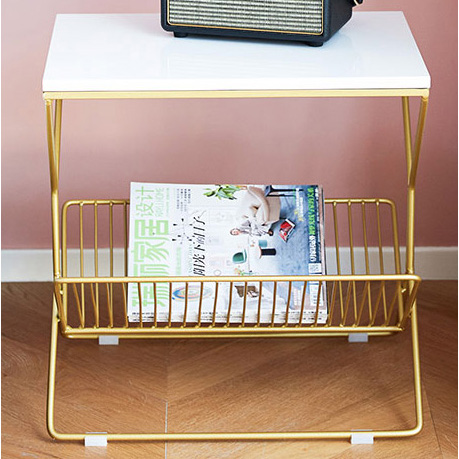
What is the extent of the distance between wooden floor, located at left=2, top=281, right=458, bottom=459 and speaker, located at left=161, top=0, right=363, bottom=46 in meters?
0.72

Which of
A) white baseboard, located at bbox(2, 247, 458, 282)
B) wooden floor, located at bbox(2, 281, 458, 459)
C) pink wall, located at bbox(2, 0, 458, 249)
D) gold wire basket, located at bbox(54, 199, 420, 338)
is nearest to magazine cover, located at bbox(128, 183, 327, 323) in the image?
gold wire basket, located at bbox(54, 199, 420, 338)

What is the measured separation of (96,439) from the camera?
1.65 m

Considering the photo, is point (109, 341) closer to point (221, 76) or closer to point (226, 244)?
point (226, 244)

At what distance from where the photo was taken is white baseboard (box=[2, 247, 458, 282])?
7.09 feet

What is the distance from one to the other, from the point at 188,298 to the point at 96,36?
0.49m

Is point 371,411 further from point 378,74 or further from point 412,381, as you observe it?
point 378,74

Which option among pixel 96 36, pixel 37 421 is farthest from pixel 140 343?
pixel 96 36

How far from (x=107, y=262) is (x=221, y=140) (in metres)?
0.42

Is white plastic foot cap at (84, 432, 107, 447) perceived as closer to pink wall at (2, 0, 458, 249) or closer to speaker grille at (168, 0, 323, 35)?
pink wall at (2, 0, 458, 249)

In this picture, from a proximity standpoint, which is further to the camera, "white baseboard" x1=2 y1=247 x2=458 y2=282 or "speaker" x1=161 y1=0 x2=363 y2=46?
"white baseboard" x1=2 y1=247 x2=458 y2=282

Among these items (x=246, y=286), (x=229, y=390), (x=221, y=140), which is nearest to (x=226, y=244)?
(x=246, y=286)

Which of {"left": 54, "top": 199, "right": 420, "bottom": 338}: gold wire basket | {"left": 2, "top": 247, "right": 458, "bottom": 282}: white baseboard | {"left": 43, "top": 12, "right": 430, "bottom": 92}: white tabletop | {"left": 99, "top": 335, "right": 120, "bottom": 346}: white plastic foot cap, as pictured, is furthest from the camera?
{"left": 2, "top": 247, "right": 458, "bottom": 282}: white baseboard

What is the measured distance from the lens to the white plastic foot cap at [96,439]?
1645 mm

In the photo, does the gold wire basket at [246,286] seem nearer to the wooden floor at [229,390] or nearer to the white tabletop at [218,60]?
the wooden floor at [229,390]
